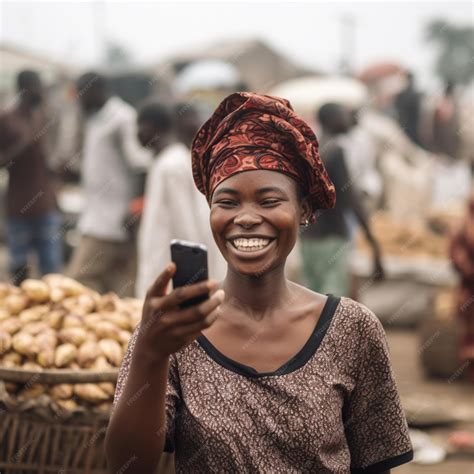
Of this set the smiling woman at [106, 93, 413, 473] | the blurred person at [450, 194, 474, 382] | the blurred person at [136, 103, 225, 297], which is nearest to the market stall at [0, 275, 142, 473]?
the smiling woman at [106, 93, 413, 473]

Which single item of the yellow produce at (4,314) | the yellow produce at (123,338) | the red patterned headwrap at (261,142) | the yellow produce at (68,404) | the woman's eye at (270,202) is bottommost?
the yellow produce at (68,404)

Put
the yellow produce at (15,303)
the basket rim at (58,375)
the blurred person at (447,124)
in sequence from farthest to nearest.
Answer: the blurred person at (447,124), the yellow produce at (15,303), the basket rim at (58,375)

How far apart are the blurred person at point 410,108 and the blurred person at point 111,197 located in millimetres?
9656

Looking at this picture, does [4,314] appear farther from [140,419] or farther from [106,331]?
[140,419]

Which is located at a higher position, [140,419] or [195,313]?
[195,313]

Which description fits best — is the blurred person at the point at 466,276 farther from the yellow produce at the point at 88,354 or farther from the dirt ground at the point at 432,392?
the yellow produce at the point at 88,354

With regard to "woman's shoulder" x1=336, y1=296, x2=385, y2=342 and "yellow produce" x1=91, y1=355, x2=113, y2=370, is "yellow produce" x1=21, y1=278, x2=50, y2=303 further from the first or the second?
"woman's shoulder" x1=336, y1=296, x2=385, y2=342

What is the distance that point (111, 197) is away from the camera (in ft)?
21.9

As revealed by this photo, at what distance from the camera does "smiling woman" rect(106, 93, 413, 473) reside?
2.01m

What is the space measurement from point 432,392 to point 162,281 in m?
5.48

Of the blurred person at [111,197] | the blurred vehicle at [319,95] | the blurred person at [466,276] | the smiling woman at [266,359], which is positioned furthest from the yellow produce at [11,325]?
the blurred vehicle at [319,95]

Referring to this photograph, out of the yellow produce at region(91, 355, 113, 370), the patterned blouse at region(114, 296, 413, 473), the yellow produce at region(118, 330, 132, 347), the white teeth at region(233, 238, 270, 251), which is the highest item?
the white teeth at region(233, 238, 270, 251)

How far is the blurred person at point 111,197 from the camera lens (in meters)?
6.59

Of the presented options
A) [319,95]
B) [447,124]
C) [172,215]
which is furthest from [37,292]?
[319,95]
